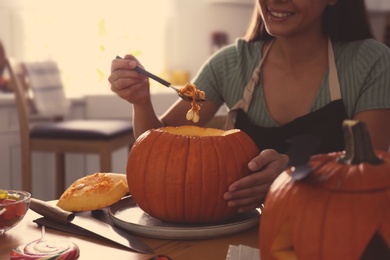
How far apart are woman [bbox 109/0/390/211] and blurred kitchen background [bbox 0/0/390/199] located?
208 cm

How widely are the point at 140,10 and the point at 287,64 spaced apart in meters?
2.84

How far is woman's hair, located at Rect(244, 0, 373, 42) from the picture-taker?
161 cm

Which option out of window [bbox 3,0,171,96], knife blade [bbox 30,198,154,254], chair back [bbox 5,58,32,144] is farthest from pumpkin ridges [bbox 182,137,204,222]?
window [bbox 3,0,171,96]

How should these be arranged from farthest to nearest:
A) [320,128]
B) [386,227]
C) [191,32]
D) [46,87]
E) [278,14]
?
[191,32] → [46,87] → [320,128] → [278,14] → [386,227]

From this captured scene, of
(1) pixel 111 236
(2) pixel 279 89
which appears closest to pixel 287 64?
(2) pixel 279 89

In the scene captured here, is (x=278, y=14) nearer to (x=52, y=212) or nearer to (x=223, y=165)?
(x=223, y=165)

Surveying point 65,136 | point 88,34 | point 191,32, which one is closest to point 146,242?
point 65,136

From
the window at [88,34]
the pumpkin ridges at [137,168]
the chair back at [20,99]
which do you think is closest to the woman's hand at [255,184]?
the pumpkin ridges at [137,168]

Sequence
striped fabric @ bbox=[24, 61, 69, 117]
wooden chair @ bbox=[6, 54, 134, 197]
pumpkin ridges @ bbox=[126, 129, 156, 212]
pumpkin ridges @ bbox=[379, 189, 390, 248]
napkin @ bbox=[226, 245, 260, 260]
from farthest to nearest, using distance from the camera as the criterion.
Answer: striped fabric @ bbox=[24, 61, 69, 117] < wooden chair @ bbox=[6, 54, 134, 197] < pumpkin ridges @ bbox=[126, 129, 156, 212] < napkin @ bbox=[226, 245, 260, 260] < pumpkin ridges @ bbox=[379, 189, 390, 248]

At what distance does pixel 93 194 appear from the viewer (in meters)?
1.05

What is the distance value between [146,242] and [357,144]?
1.31ft

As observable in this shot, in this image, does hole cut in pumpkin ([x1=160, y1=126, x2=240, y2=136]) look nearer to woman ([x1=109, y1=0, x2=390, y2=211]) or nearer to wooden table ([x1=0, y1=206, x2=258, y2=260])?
wooden table ([x1=0, y1=206, x2=258, y2=260])

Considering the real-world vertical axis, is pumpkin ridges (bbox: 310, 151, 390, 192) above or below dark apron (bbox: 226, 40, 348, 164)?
above

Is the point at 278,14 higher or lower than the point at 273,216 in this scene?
higher
